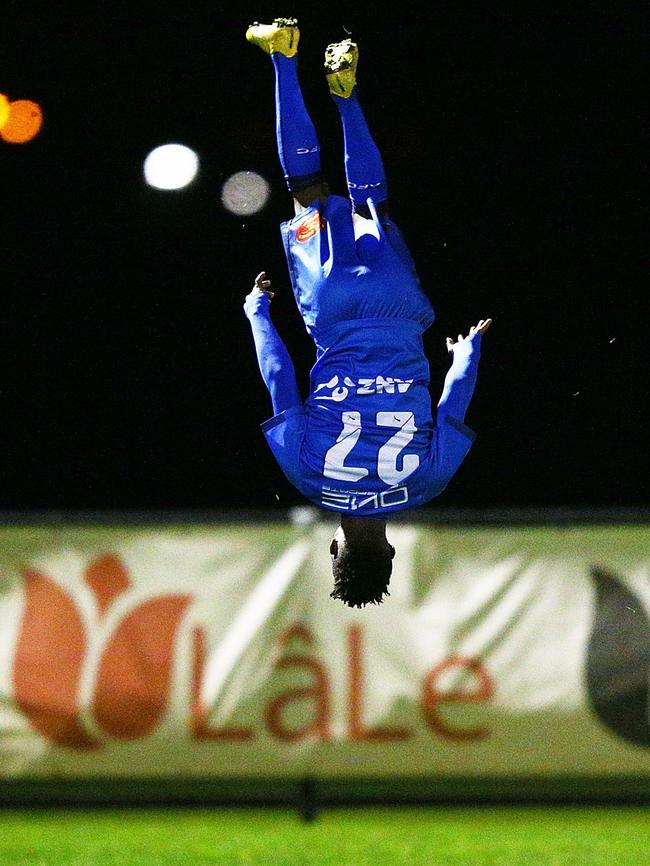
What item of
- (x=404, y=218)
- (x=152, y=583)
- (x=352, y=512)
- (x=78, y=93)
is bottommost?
(x=152, y=583)

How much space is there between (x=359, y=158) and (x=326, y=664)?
12.9 feet

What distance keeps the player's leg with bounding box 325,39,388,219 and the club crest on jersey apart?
0.17 m

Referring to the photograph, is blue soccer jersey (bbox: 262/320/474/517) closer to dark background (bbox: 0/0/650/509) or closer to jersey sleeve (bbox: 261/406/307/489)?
jersey sleeve (bbox: 261/406/307/489)

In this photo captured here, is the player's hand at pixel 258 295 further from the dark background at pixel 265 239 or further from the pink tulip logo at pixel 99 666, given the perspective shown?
the dark background at pixel 265 239

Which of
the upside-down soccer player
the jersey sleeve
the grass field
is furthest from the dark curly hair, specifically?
the grass field

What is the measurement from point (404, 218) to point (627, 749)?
176 inches

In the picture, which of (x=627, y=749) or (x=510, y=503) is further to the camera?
(x=510, y=503)

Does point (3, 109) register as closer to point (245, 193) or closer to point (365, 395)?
point (245, 193)

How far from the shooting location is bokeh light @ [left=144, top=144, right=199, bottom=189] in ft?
36.7

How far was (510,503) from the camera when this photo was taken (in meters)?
12.6

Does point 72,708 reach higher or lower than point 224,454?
lower

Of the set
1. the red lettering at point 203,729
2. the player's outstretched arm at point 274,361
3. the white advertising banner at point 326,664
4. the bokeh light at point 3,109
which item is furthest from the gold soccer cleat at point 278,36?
the bokeh light at point 3,109

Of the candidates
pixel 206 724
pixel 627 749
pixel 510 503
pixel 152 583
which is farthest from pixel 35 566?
pixel 510 503

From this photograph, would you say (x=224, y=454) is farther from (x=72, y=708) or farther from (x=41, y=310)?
(x=72, y=708)
